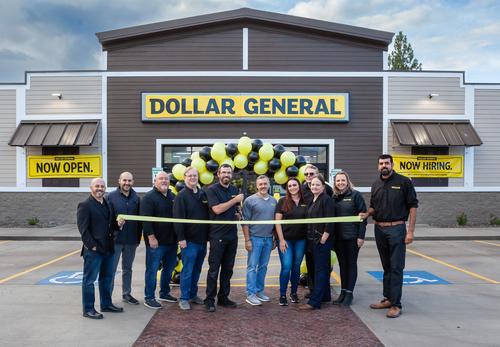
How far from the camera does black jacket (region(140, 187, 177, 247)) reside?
624cm

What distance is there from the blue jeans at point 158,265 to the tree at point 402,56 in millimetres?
40929

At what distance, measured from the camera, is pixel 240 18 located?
17.5 metres

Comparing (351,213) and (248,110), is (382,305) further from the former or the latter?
(248,110)

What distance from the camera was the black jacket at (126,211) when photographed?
20.5 ft

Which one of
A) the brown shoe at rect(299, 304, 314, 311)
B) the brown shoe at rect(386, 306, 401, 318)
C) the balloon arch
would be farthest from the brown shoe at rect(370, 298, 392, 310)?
the balloon arch

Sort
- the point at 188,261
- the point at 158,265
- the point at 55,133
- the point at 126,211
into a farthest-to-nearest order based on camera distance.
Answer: the point at 55,133
the point at 158,265
the point at 126,211
the point at 188,261

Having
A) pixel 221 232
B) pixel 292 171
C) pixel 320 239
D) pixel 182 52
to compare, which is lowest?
pixel 320 239

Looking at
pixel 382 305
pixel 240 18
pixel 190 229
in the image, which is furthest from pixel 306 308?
pixel 240 18

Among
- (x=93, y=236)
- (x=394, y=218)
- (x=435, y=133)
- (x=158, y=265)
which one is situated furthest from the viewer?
(x=435, y=133)

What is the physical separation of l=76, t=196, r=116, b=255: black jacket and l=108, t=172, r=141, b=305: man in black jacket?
15.0 inches

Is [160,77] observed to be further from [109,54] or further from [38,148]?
[38,148]

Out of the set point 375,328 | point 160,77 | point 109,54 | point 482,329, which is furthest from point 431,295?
point 109,54

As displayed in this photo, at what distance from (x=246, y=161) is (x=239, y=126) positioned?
29.9 ft

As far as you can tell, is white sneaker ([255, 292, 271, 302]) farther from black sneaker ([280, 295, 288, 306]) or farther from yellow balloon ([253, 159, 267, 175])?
yellow balloon ([253, 159, 267, 175])
